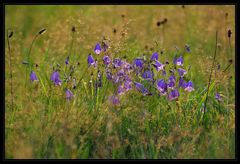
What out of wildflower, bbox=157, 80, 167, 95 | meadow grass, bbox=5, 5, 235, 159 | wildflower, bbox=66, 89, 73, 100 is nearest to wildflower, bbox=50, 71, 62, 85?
meadow grass, bbox=5, 5, 235, 159

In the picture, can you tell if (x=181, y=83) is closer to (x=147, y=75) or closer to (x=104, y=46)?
(x=147, y=75)

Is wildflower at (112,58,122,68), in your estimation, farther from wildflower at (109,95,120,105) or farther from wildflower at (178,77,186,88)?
wildflower at (178,77,186,88)

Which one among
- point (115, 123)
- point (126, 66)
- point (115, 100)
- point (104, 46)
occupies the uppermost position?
point (104, 46)

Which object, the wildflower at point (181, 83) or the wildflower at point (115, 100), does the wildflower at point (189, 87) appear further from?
the wildflower at point (115, 100)

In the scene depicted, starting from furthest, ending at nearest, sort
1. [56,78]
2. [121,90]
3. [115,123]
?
1. [56,78]
2. [121,90]
3. [115,123]

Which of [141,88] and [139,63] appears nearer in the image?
[141,88]

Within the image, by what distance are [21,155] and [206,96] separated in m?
1.50

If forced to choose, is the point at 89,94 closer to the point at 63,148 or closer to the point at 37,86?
the point at 37,86

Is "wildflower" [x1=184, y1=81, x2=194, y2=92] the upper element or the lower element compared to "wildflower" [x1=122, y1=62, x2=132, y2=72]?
lower

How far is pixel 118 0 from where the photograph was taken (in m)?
6.66

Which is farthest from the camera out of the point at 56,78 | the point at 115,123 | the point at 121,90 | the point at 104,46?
the point at 104,46

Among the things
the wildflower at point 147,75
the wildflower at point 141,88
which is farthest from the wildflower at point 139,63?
the wildflower at point 141,88

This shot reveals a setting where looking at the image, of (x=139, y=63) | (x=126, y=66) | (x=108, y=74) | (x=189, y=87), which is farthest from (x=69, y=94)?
(x=189, y=87)

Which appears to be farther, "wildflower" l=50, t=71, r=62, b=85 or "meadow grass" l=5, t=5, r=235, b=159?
"wildflower" l=50, t=71, r=62, b=85
